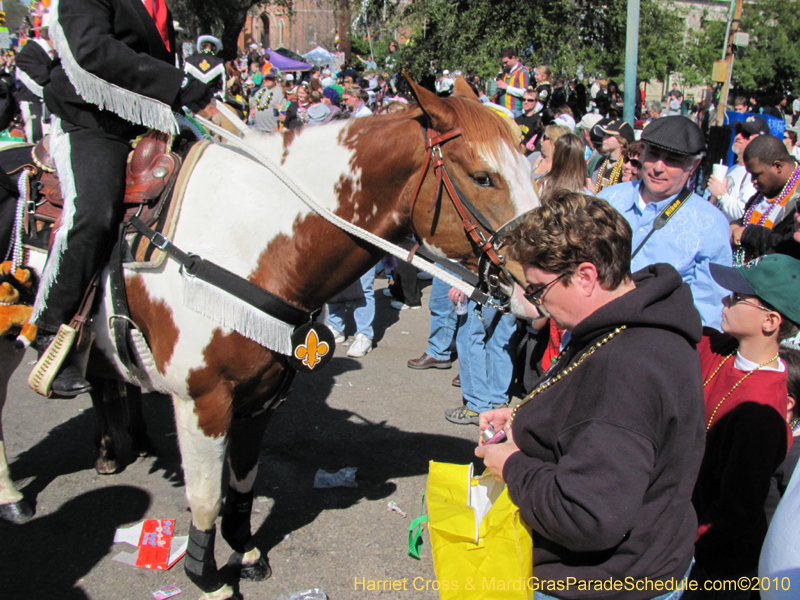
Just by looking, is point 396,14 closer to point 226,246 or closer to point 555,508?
point 226,246

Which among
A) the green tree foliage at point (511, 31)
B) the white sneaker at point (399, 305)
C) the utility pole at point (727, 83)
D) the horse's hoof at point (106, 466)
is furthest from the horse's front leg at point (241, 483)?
the green tree foliage at point (511, 31)

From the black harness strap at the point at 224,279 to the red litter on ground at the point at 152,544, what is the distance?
146cm

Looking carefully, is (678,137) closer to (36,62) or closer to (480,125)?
(480,125)

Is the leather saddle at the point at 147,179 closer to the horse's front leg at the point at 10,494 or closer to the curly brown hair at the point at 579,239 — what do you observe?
the horse's front leg at the point at 10,494

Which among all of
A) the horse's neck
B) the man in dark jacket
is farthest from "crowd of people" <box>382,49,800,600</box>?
the man in dark jacket

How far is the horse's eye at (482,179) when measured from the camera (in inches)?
89.0

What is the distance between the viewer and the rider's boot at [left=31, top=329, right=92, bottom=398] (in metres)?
2.81

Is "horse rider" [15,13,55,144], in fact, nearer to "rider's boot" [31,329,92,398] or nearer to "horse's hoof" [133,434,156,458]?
"rider's boot" [31,329,92,398]

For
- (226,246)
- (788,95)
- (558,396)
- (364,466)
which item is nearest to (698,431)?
(558,396)

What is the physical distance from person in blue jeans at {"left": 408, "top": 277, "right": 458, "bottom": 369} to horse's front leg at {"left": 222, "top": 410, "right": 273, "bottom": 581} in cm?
313

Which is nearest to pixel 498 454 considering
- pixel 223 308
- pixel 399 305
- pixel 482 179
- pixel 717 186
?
pixel 482 179

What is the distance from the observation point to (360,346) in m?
6.46

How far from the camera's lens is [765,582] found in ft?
4.35

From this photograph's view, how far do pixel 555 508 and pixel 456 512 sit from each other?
0.39m
